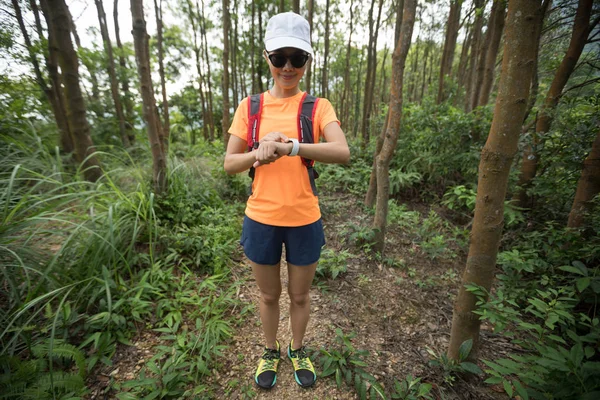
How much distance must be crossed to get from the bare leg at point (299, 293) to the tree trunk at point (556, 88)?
3258 millimetres

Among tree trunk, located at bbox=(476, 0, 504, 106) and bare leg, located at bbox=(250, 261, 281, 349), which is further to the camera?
tree trunk, located at bbox=(476, 0, 504, 106)

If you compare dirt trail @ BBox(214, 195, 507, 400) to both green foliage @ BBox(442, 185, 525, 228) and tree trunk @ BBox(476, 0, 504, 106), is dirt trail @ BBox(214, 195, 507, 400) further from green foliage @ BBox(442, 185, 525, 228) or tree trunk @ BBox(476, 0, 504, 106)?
tree trunk @ BBox(476, 0, 504, 106)

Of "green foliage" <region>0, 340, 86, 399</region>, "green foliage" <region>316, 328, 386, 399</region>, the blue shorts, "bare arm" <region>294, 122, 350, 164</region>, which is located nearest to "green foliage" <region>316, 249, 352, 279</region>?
"green foliage" <region>316, 328, 386, 399</region>

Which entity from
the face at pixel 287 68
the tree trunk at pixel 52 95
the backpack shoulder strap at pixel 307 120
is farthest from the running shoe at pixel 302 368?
the tree trunk at pixel 52 95

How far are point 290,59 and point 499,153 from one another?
1363mm

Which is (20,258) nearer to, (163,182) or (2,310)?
(2,310)

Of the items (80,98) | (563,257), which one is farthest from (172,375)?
(80,98)

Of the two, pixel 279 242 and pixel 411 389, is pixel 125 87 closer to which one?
pixel 279 242

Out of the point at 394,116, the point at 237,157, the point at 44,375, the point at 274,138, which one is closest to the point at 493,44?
the point at 394,116

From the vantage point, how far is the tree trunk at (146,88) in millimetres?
2857

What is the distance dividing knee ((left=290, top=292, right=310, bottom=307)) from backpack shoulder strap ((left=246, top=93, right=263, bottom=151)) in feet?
3.66

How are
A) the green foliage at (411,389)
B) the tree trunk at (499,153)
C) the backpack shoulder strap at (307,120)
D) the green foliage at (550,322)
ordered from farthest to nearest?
the green foliage at (411,389)
the backpack shoulder strap at (307,120)
the tree trunk at (499,153)
the green foliage at (550,322)

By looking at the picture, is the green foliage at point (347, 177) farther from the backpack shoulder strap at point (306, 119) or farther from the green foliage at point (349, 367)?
the backpack shoulder strap at point (306, 119)

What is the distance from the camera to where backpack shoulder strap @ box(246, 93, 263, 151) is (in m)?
1.58
